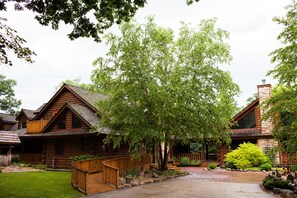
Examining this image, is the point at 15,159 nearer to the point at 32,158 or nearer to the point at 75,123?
the point at 32,158

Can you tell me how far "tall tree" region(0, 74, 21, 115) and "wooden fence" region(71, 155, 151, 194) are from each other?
51.7 m

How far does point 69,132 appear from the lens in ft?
74.7

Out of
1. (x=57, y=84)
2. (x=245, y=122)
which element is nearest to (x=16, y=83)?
(x=57, y=84)

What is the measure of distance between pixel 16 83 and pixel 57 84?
35.4 ft

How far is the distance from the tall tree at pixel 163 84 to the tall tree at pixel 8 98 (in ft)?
167

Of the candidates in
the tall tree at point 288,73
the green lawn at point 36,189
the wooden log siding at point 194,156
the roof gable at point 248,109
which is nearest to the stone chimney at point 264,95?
the roof gable at point 248,109

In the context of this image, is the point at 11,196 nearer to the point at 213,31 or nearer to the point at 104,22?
the point at 104,22

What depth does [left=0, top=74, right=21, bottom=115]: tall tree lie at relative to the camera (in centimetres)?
6100

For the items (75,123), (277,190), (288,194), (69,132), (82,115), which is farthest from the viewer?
(75,123)

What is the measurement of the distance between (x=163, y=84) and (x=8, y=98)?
5572cm

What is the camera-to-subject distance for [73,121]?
23547 millimetres

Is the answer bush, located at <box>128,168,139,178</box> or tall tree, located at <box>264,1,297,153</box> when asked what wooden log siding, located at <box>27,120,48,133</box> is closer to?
bush, located at <box>128,168,139,178</box>

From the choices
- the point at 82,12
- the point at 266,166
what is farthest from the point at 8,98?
the point at 82,12

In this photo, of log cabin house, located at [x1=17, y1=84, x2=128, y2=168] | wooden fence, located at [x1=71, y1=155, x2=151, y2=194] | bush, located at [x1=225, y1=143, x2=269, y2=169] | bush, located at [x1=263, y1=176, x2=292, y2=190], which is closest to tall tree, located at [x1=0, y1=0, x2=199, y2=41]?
wooden fence, located at [x1=71, y1=155, x2=151, y2=194]
